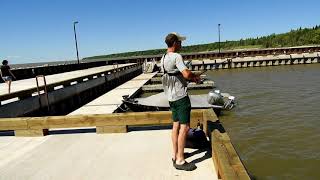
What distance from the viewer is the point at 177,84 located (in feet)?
17.1

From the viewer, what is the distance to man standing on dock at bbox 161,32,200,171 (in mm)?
5031

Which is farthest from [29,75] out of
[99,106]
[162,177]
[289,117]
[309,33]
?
[309,33]

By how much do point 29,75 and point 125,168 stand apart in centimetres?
3152

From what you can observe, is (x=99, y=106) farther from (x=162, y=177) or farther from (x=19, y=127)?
(x=162, y=177)

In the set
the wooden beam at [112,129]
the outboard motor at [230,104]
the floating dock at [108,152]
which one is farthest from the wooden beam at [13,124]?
the outboard motor at [230,104]

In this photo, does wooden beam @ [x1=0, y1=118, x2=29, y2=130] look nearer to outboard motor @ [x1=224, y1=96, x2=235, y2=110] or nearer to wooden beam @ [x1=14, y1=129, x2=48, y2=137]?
wooden beam @ [x1=14, y1=129, x2=48, y2=137]

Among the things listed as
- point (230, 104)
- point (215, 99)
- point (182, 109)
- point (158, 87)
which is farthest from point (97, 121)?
point (158, 87)

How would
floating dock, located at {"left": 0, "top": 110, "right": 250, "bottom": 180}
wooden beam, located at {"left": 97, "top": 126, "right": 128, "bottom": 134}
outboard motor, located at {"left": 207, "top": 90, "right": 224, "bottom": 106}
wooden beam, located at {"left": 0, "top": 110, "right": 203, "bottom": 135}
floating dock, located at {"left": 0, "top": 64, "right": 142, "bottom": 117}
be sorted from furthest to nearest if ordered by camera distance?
outboard motor, located at {"left": 207, "top": 90, "right": 224, "bottom": 106} → floating dock, located at {"left": 0, "top": 64, "right": 142, "bottom": 117} → wooden beam, located at {"left": 97, "top": 126, "right": 128, "bottom": 134} → wooden beam, located at {"left": 0, "top": 110, "right": 203, "bottom": 135} → floating dock, located at {"left": 0, "top": 110, "right": 250, "bottom": 180}

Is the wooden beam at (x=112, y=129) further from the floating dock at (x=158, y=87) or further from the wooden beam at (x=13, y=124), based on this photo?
the floating dock at (x=158, y=87)

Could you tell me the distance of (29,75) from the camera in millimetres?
34375

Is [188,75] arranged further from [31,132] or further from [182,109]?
[31,132]

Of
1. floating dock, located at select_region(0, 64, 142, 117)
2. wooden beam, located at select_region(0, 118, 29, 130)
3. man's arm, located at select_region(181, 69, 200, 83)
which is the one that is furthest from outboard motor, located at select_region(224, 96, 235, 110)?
man's arm, located at select_region(181, 69, 200, 83)

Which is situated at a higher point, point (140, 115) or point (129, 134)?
point (140, 115)

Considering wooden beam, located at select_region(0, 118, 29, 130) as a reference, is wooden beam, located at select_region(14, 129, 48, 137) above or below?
below
